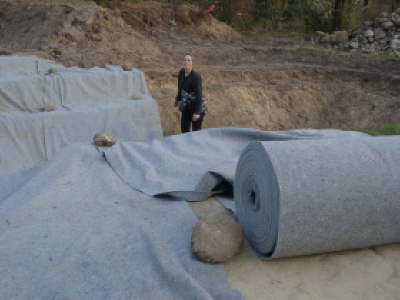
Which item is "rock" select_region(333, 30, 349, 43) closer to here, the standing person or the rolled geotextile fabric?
the standing person

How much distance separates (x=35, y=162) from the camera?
685cm

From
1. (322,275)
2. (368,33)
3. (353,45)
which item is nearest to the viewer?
(322,275)

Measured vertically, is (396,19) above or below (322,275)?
above

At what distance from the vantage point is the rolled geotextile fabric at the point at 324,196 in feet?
9.75

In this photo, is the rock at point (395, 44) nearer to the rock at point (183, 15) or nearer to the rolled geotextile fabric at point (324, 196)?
the rock at point (183, 15)

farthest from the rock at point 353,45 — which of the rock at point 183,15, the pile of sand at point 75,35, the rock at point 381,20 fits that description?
the pile of sand at point 75,35

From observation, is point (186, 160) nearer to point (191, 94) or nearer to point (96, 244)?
point (96, 244)

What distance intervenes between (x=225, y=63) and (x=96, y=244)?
30.2ft

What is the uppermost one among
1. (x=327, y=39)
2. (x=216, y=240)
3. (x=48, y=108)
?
(x=327, y=39)

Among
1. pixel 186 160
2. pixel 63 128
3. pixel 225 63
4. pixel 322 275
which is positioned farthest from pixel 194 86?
pixel 225 63

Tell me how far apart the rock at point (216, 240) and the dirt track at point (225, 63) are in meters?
5.61

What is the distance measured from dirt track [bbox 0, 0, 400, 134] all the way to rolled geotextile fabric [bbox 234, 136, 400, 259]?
578 cm

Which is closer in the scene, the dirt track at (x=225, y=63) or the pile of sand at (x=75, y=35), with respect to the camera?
the dirt track at (x=225, y=63)

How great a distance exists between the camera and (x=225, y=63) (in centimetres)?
1180
